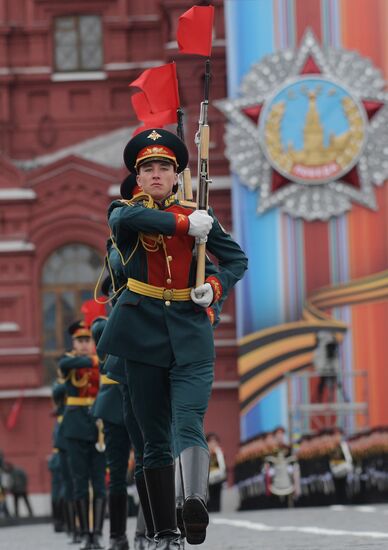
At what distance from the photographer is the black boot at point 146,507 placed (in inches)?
320

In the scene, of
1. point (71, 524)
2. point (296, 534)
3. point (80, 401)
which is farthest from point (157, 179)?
point (71, 524)

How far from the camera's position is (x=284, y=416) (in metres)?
27.3

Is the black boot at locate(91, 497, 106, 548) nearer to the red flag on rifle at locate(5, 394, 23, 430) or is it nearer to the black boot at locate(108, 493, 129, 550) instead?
the black boot at locate(108, 493, 129, 550)

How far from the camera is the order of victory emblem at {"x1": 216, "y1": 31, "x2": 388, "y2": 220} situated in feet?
90.8

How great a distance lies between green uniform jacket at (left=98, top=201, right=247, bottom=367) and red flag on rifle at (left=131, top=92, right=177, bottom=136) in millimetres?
1176

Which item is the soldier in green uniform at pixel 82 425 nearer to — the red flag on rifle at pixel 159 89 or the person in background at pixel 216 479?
the red flag on rifle at pixel 159 89

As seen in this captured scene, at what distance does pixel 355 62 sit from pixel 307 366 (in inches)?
201

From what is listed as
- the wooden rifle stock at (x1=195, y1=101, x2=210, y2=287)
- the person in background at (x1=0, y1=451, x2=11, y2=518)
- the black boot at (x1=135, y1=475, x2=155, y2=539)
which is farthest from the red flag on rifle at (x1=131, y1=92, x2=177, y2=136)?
the person in background at (x1=0, y1=451, x2=11, y2=518)

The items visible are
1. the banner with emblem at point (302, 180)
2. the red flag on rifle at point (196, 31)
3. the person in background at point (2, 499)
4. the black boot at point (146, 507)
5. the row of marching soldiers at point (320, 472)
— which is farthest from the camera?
the banner with emblem at point (302, 180)

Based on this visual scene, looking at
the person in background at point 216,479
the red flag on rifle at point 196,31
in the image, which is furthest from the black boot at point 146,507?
the person in background at point 216,479

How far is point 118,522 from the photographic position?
33.4 feet

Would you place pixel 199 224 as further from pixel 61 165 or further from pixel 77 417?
pixel 61 165

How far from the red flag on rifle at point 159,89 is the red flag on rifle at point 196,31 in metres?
0.56

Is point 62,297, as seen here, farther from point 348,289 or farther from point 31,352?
point 348,289
